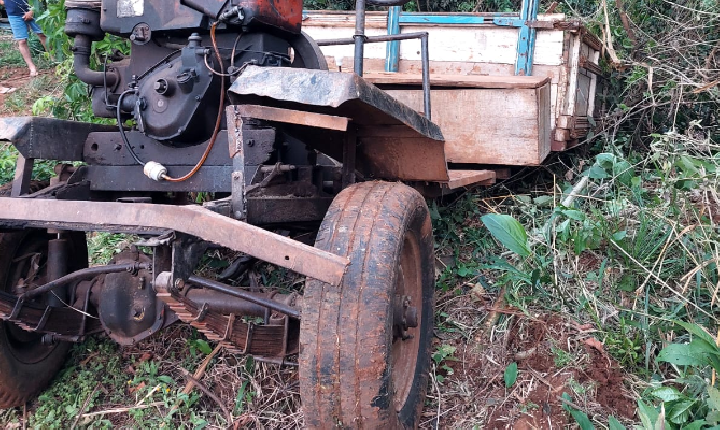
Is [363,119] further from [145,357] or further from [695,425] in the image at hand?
[145,357]

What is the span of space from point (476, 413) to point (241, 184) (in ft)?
4.59

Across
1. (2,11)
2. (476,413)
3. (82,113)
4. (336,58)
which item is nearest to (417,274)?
(476,413)

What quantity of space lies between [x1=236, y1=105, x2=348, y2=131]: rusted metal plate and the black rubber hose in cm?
131

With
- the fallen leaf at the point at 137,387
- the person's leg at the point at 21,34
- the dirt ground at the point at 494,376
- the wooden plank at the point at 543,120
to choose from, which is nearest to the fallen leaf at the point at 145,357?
the dirt ground at the point at 494,376

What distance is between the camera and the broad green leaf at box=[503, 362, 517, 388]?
8.30ft

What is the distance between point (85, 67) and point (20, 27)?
641 centimetres

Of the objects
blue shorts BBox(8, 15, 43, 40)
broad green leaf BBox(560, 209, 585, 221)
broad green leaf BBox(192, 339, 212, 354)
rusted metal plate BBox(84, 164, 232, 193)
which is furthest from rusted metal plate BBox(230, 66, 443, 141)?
blue shorts BBox(8, 15, 43, 40)

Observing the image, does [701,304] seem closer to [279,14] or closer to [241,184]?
[241,184]

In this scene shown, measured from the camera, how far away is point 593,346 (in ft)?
8.58

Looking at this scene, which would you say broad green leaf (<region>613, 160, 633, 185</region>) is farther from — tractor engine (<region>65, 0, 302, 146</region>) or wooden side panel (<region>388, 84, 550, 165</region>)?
tractor engine (<region>65, 0, 302, 146</region>)

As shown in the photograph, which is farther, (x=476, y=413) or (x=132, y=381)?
(x=132, y=381)

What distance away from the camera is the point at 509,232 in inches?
108

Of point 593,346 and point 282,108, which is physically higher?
point 282,108

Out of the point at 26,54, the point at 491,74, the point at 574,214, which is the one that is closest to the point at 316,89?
the point at 574,214
